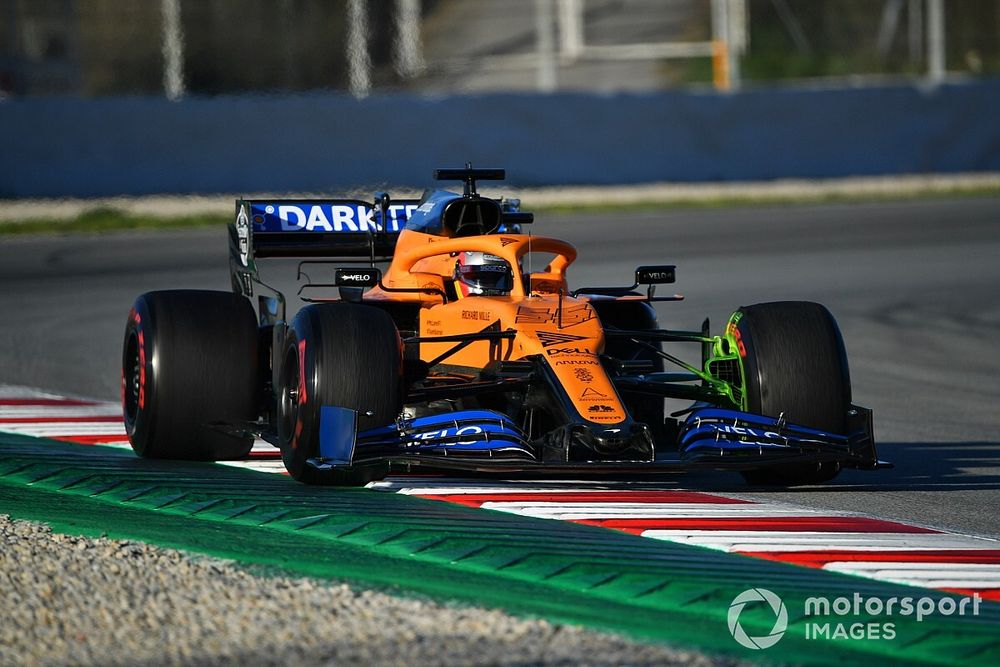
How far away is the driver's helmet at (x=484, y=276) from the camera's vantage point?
26.5 feet

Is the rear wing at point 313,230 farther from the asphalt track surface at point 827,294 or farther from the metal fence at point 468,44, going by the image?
the metal fence at point 468,44

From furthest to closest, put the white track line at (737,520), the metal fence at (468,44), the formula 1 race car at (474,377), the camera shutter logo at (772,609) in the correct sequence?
the metal fence at (468,44), the formula 1 race car at (474,377), the white track line at (737,520), the camera shutter logo at (772,609)

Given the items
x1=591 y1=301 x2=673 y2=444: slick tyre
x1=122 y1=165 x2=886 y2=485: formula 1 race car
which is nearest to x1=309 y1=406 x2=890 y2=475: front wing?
x1=122 y1=165 x2=886 y2=485: formula 1 race car

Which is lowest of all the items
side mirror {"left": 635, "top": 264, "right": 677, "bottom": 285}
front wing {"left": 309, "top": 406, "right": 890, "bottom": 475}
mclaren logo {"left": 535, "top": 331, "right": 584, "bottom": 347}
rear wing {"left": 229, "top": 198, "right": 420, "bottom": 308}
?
front wing {"left": 309, "top": 406, "right": 890, "bottom": 475}

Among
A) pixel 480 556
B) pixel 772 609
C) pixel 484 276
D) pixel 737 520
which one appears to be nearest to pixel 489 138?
pixel 484 276

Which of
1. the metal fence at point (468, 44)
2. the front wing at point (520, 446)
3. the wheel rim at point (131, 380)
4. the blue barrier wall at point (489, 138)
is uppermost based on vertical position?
the metal fence at point (468, 44)

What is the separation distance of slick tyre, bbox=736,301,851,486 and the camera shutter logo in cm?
206

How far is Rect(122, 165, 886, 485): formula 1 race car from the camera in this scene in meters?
6.94

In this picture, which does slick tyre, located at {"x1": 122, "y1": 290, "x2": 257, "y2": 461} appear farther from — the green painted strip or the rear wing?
the rear wing

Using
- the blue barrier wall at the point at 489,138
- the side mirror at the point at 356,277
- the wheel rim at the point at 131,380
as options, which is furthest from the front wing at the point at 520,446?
the blue barrier wall at the point at 489,138

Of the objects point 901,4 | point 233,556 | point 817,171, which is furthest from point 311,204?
point 901,4

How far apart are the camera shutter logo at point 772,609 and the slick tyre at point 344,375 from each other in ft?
6.59

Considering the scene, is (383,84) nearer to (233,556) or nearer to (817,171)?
(817,171)

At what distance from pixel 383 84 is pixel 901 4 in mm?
12094
